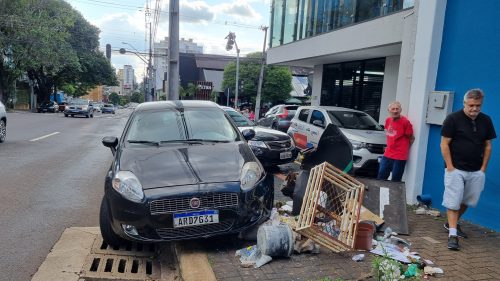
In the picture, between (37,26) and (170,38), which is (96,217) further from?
(37,26)

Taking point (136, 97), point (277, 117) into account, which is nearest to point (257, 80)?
point (277, 117)

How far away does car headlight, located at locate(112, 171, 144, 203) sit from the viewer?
13.6ft

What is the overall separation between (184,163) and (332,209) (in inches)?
74.3

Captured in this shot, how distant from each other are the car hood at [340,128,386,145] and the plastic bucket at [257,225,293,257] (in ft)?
16.2

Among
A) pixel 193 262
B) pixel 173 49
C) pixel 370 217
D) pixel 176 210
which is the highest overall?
pixel 173 49

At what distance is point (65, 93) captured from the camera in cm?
7200

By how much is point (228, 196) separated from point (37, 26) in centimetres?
3157

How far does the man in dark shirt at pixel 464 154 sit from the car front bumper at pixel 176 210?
227 centimetres

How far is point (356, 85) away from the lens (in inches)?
648

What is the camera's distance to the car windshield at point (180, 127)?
5312mm

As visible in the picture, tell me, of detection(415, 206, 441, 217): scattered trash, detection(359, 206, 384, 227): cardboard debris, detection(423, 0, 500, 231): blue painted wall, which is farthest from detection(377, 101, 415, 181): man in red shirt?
detection(359, 206, 384, 227): cardboard debris

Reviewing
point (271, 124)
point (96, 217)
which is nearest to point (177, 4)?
point (271, 124)

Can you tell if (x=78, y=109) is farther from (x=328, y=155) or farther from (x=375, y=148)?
(x=328, y=155)

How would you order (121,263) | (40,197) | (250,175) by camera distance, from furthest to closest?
1. (40,197)
2. (250,175)
3. (121,263)
